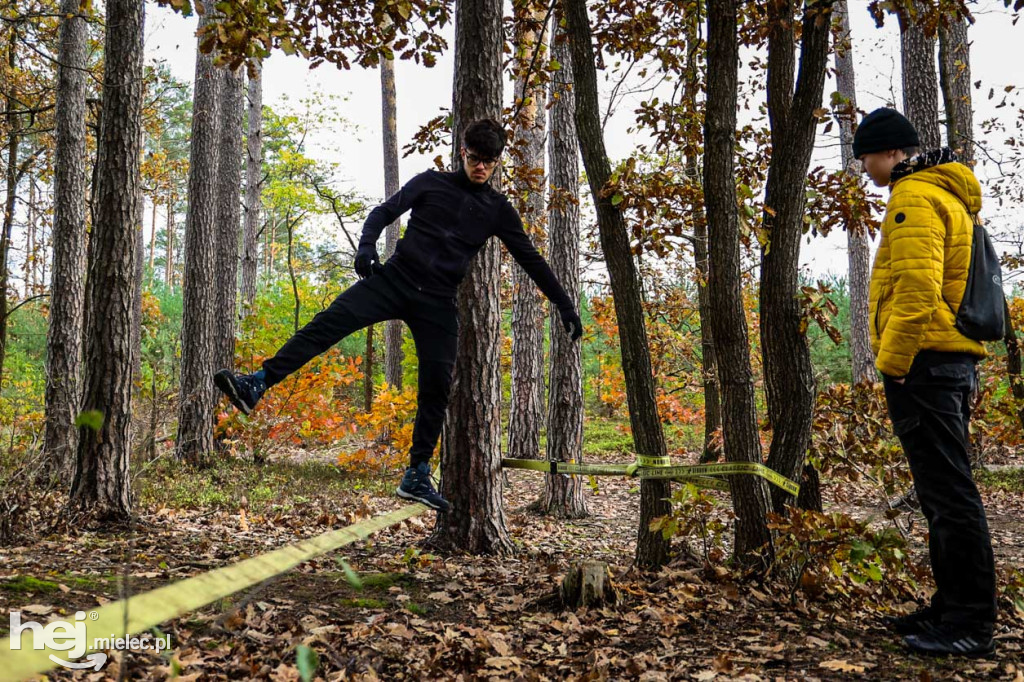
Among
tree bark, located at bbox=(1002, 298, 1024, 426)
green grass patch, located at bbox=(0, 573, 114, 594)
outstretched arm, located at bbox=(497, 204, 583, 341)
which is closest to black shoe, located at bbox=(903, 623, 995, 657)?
outstretched arm, located at bbox=(497, 204, 583, 341)

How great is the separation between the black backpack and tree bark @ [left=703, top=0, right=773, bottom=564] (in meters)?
1.34

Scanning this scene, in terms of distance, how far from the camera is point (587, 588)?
13.3 feet

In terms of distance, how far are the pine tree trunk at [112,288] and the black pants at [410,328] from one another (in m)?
2.78

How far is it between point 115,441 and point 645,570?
464 centimetres

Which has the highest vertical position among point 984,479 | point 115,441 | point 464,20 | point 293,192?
point 293,192

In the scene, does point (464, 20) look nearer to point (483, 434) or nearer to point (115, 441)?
point (483, 434)

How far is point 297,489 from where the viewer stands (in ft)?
31.6

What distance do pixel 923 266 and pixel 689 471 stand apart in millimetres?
2011

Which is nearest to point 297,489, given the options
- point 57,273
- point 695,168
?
point 57,273

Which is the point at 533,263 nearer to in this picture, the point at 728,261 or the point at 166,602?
the point at 728,261

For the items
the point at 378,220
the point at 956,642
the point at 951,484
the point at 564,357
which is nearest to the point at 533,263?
the point at 378,220

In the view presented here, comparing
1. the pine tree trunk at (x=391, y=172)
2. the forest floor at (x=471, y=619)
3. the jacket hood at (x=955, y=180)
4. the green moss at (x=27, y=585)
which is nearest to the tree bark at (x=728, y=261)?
the forest floor at (x=471, y=619)

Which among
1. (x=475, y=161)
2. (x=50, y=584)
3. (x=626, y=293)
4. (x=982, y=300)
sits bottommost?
(x=50, y=584)

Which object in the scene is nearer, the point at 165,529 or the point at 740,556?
the point at 740,556
